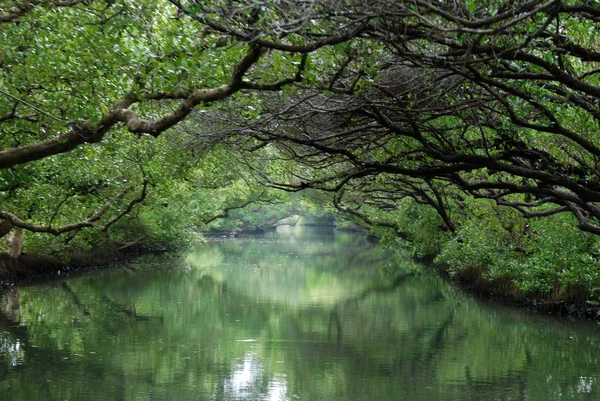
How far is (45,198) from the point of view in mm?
18422

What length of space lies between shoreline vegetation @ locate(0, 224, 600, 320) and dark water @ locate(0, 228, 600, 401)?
79 cm

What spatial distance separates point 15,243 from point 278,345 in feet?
41.6

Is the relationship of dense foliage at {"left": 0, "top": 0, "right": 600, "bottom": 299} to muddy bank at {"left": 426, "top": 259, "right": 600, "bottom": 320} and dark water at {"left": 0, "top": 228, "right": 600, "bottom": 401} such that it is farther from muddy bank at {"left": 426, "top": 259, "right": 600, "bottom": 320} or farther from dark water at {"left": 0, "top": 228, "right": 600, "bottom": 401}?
dark water at {"left": 0, "top": 228, "right": 600, "bottom": 401}

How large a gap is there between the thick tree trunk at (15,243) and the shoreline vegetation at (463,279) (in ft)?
0.65

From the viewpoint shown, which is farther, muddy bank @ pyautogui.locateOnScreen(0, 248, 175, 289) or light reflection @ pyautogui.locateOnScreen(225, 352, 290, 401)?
muddy bank @ pyautogui.locateOnScreen(0, 248, 175, 289)

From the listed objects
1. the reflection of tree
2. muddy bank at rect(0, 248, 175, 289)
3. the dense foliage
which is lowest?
the reflection of tree

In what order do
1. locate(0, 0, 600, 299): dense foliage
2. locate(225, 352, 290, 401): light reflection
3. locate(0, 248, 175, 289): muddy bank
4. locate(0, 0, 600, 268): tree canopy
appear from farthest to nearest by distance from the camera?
locate(0, 248, 175, 289): muddy bank, locate(225, 352, 290, 401): light reflection, locate(0, 0, 600, 299): dense foliage, locate(0, 0, 600, 268): tree canopy

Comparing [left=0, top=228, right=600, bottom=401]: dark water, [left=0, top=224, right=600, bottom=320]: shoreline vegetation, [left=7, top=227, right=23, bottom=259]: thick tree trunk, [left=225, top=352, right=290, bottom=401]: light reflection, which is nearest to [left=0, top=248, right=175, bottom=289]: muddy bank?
[left=0, top=224, right=600, bottom=320]: shoreline vegetation

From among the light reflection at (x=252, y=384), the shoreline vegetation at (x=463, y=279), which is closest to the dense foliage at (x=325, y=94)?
the shoreline vegetation at (x=463, y=279)

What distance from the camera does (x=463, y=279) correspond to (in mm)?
26922

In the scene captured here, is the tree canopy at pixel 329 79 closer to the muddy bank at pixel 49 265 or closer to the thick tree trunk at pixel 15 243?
Answer: the thick tree trunk at pixel 15 243

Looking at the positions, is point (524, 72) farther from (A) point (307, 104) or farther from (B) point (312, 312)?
(B) point (312, 312)

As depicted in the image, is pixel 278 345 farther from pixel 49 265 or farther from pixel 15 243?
pixel 49 265

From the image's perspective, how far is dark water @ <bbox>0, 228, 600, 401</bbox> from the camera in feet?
36.4
